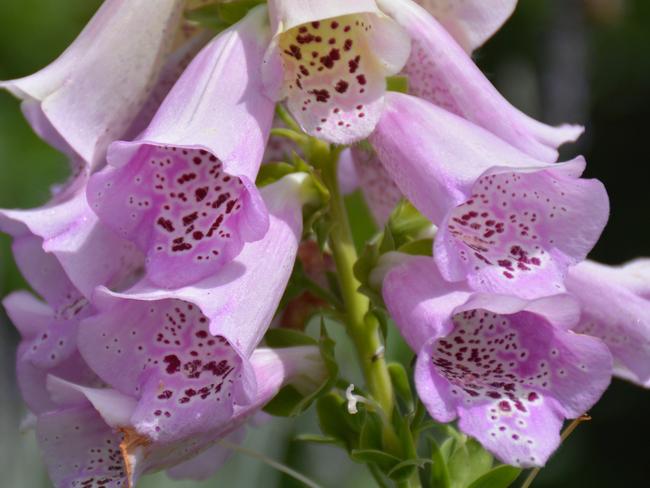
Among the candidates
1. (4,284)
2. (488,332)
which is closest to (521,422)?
(488,332)

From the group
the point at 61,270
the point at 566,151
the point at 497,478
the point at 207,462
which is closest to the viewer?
the point at 497,478

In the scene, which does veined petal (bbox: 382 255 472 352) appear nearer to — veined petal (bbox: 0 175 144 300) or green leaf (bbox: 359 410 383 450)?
green leaf (bbox: 359 410 383 450)

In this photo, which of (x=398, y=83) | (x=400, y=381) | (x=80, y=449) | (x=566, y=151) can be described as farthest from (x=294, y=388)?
(x=566, y=151)

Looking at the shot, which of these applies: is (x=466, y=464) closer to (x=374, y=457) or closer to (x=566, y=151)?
(x=374, y=457)

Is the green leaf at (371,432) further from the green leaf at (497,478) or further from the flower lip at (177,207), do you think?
the flower lip at (177,207)

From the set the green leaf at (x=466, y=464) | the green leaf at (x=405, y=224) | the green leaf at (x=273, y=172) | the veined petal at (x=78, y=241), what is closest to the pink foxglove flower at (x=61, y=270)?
the veined petal at (x=78, y=241)

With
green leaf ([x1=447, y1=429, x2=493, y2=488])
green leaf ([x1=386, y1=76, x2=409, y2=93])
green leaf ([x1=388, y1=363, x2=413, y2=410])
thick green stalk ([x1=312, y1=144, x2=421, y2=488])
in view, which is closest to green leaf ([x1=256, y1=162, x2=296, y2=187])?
thick green stalk ([x1=312, y1=144, x2=421, y2=488])
